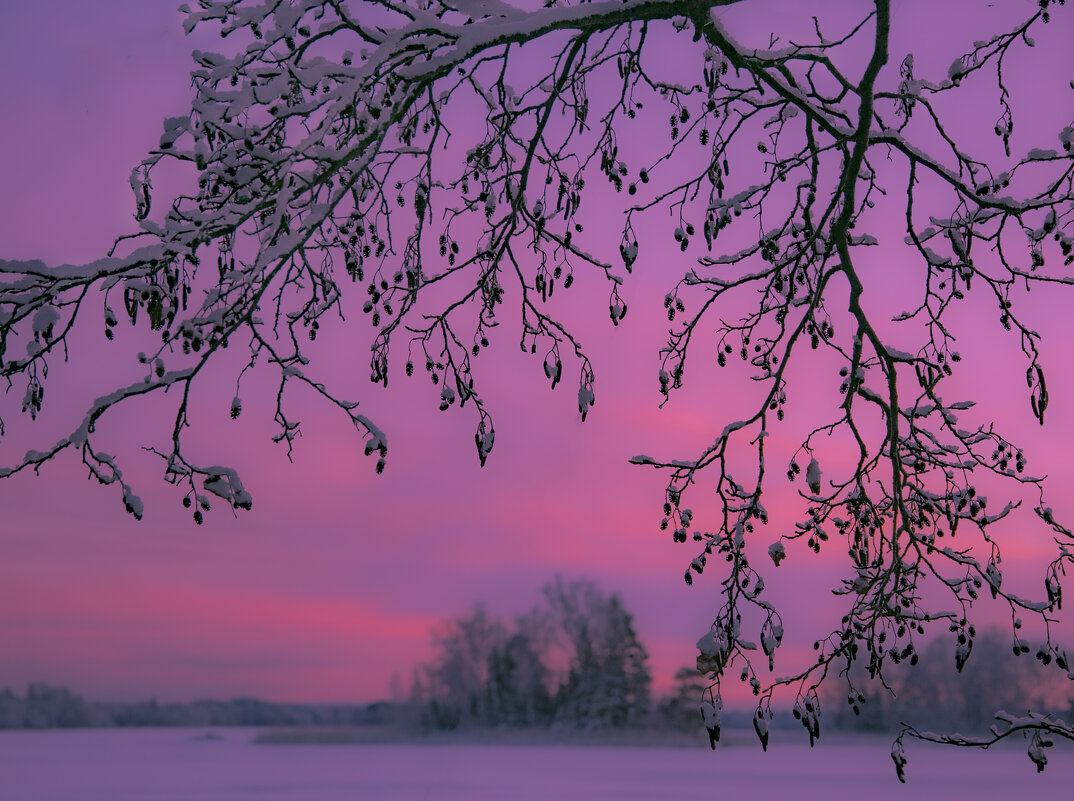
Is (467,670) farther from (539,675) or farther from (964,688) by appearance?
(964,688)

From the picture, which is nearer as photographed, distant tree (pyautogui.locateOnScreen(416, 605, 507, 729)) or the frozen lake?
the frozen lake

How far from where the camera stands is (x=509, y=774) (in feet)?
99.3

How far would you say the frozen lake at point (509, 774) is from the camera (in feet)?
82.3

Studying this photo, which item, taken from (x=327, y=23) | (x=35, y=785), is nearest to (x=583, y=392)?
(x=327, y=23)

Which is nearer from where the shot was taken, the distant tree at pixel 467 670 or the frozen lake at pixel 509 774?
the frozen lake at pixel 509 774

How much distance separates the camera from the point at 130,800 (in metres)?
23.1

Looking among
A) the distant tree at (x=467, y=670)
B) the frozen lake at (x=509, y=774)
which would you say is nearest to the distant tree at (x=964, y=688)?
the frozen lake at (x=509, y=774)

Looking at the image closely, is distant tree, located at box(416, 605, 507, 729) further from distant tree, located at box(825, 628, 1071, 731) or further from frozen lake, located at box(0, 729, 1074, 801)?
distant tree, located at box(825, 628, 1071, 731)

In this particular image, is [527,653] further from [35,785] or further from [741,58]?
[741,58]

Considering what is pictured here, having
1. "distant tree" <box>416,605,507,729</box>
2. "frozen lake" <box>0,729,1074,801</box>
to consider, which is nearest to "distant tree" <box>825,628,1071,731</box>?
"frozen lake" <box>0,729,1074,801</box>

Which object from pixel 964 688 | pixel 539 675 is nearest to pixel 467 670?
pixel 539 675

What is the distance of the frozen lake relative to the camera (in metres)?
25.1

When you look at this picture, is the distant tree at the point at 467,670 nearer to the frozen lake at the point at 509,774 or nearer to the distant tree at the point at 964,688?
the frozen lake at the point at 509,774

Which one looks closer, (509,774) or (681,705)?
(509,774)
